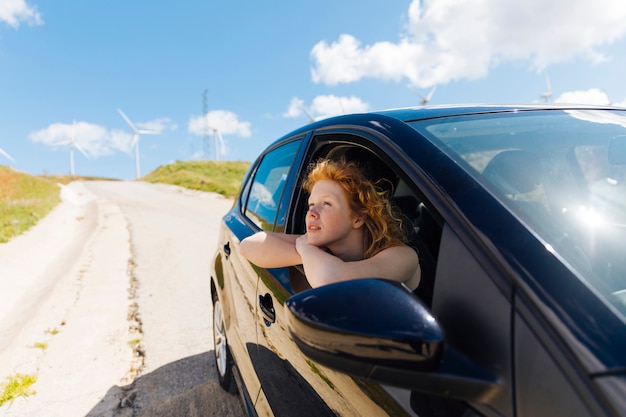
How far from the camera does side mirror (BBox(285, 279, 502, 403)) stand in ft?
2.51

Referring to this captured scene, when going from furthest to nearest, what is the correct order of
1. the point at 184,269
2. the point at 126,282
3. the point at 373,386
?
the point at 184,269 → the point at 126,282 → the point at 373,386

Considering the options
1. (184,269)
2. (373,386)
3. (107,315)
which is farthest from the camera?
(184,269)

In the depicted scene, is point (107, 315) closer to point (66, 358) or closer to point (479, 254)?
point (66, 358)

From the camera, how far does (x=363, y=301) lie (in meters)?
0.82

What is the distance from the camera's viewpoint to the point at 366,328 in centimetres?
79

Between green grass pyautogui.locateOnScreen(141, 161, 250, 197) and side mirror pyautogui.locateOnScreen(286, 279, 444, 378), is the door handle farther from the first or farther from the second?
green grass pyautogui.locateOnScreen(141, 161, 250, 197)

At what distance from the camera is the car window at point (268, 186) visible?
7.07 ft

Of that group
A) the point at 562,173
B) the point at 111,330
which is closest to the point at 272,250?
the point at 562,173

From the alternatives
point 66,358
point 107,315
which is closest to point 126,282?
point 107,315

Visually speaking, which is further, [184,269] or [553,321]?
[184,269]

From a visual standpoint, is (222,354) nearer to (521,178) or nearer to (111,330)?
(111,330)

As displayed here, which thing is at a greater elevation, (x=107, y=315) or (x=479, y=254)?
(x=479, y=254)

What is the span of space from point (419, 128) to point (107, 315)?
433 cm

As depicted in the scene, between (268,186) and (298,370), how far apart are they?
52.4 inches
